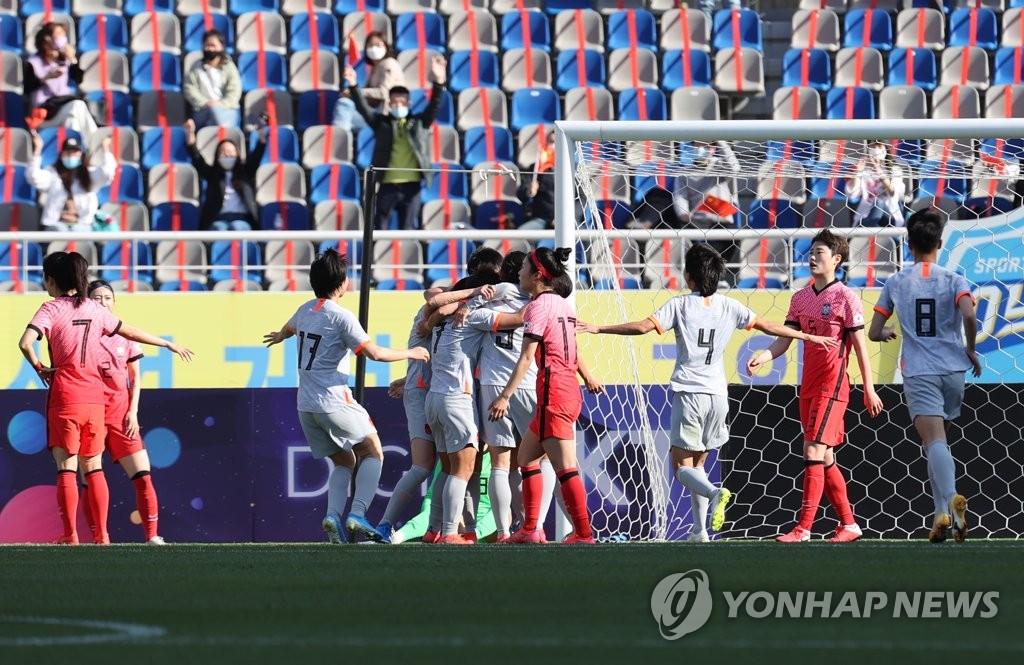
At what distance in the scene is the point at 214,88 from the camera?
15391 mm

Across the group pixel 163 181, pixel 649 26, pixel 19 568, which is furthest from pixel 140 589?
pixel 649 26

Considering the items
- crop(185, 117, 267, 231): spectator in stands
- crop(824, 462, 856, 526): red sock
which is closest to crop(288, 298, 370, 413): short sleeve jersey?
crop(824, 462, 856, 526): red sock

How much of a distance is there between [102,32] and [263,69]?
6.10 ft

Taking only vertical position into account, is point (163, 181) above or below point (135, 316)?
above

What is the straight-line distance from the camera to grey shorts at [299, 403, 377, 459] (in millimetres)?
8047

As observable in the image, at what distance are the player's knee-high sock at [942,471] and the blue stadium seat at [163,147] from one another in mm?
9436

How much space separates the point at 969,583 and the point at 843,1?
45.4ft

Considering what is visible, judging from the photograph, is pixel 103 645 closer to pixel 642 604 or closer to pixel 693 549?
pixel 642 604

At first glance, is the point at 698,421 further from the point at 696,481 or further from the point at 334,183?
the point at 334,183

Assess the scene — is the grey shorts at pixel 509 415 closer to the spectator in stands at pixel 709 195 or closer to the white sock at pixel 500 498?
the white sock at pixel 500 498

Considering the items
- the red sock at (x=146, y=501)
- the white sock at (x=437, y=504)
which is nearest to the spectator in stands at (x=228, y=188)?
the red sock at (x=146, y=501)

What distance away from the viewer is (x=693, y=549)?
21.3ft

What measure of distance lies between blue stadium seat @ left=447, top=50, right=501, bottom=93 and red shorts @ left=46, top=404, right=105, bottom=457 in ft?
27.0

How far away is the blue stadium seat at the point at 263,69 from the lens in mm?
16188
